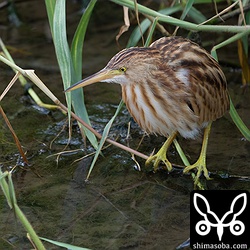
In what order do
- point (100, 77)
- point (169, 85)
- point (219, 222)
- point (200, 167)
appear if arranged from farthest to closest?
1. point (200, 167)
2. point (169, 85)
3. point (100, 77)
4. point (219, 222)

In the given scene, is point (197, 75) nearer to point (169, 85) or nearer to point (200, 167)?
point (169, 85)

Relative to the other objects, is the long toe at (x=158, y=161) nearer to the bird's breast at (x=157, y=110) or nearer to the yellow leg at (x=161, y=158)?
the yellow leg at (x=161, y=158)

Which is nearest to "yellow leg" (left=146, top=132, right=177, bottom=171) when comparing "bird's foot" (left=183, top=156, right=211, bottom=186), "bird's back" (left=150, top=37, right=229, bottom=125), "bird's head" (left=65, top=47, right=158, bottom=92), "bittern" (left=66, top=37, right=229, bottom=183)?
"bittern" (left=66, top=37, right=229, bottom=183)

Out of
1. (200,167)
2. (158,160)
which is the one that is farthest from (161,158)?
(200,167)

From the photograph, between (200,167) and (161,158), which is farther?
(161,158)

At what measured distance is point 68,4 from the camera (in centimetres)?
580

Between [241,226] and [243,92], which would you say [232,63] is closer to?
[243,92]

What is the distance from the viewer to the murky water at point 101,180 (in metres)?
2.96

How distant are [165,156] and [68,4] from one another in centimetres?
259

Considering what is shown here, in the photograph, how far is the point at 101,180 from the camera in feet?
11.4

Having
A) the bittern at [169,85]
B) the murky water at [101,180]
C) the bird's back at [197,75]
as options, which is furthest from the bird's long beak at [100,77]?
the murky water at [101,180]

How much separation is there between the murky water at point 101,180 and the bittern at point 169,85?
19 cm

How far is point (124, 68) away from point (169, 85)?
0.25 m

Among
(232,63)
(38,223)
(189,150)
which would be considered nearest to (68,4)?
(232,63)
